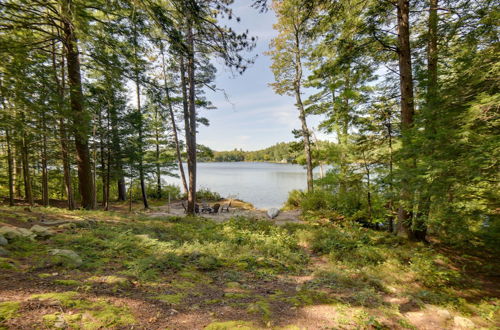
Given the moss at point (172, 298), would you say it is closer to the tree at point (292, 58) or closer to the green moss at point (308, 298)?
the green moss at point (308, 298)

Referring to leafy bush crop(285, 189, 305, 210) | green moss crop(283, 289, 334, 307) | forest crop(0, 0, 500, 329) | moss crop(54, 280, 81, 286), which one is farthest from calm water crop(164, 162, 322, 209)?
moss crop(54, 280, 81, 286)

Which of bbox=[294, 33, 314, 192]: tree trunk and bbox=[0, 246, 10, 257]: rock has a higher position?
bbox=[294, 33, 314, 192]: tree trunk

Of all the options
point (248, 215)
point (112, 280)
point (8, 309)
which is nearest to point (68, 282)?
point (112, 280)

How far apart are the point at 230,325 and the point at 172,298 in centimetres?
88

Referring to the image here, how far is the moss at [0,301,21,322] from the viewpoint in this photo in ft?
5.30

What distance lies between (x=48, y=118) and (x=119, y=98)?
16.7 ft

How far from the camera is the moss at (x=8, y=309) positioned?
1614mm

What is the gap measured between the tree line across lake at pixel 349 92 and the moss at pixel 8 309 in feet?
12.4

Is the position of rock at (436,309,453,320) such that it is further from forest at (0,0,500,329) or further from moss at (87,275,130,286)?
moss at (87,275,130,286)

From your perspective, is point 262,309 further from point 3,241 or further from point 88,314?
point 3,241

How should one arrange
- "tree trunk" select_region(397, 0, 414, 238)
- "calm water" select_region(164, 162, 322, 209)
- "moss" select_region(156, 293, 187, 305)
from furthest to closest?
"calm water" select_region(164, 162, 322, 209), "tree trunk" select_region(397, 0, 414, 238), "moss" select_region(156, 293, 187, 305)

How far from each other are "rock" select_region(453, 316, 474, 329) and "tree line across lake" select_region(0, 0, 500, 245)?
1524mm

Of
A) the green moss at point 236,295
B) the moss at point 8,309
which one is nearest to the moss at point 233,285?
the green moss at point 236,295

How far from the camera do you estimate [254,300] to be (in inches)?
113
